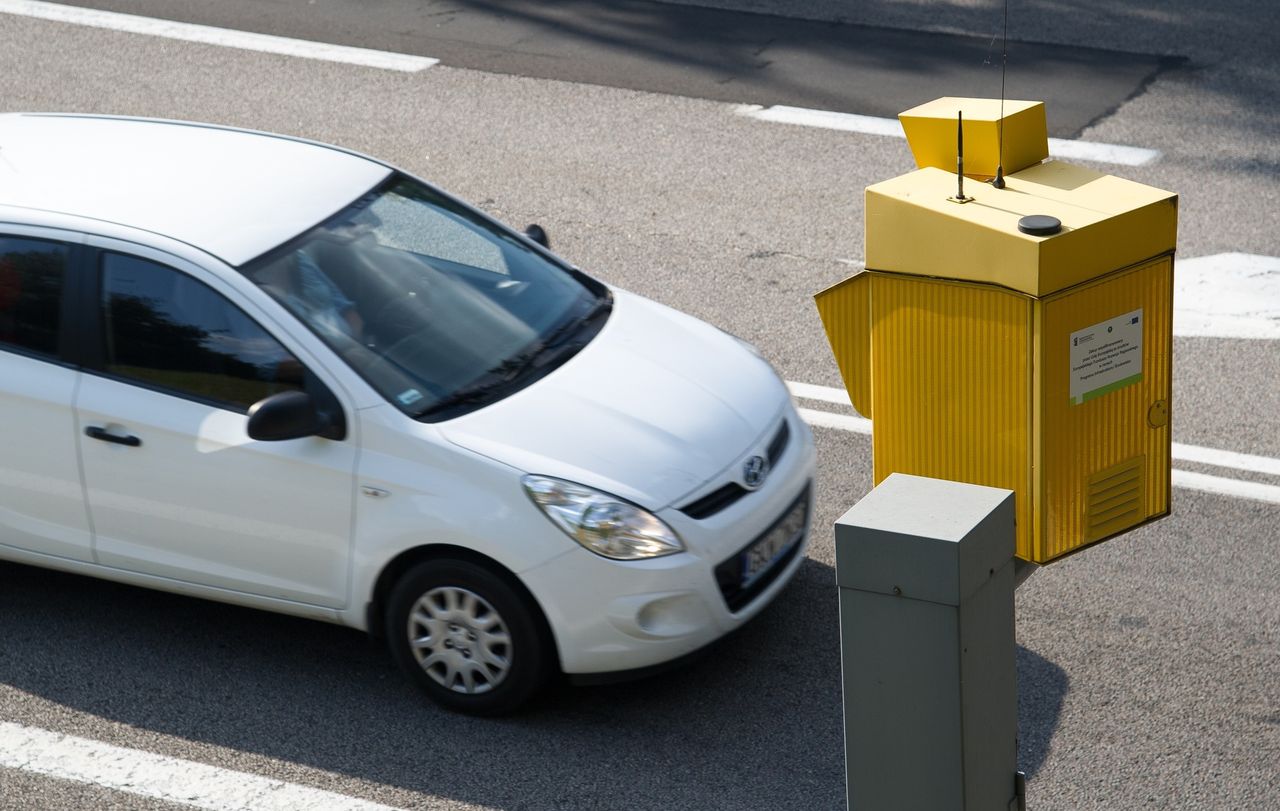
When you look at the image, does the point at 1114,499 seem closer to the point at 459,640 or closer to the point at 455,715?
the point at 459,640

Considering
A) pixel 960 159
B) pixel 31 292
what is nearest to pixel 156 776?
pixel 31 292

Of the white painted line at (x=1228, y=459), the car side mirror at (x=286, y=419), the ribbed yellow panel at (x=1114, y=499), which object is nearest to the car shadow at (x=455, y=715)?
the car side mirror at (x=286, y=419)

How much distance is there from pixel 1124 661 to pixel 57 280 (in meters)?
3.83

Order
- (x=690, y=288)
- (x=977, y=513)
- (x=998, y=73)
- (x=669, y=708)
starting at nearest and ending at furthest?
(x=977, y=513)
(x=669, y=708)
(x=690, y=288)
(x=998, y=73)

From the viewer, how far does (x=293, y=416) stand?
5027 mm

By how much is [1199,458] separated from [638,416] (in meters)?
2.76

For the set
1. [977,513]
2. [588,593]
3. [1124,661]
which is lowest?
[1124,661]

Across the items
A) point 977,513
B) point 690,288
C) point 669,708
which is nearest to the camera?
point 977,513

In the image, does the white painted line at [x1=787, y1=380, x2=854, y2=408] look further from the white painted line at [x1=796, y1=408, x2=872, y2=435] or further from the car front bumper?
the car front bumper

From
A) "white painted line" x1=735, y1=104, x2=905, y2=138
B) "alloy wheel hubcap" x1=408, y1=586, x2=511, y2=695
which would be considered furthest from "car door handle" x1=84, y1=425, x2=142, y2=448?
"white painted line" x1=735, y1=104, x2=905, y2=138

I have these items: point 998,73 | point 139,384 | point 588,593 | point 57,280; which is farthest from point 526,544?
point 998,73

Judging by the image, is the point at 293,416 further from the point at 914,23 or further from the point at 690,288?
the point at 914,23

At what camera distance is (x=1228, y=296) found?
323 inches

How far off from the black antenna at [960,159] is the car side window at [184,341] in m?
2.43
